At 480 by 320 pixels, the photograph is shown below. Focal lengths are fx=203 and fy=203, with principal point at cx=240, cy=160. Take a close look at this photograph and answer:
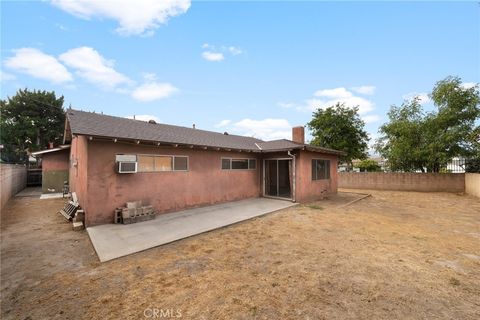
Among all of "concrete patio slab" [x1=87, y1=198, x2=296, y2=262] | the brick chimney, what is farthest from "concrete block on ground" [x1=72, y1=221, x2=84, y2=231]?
the brick chimney

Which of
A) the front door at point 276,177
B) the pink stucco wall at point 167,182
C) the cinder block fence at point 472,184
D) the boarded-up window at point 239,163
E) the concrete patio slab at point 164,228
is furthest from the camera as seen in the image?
the cinder block fence at point 472,184

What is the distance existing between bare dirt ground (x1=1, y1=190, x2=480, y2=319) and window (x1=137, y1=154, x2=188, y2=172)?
2665mm

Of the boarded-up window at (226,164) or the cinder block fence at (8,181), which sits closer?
the cinder block fence at (8,181)

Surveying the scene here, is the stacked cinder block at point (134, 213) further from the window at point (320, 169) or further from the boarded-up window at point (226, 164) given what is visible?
the window at point (320, 169)

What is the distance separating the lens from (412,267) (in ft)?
12.2

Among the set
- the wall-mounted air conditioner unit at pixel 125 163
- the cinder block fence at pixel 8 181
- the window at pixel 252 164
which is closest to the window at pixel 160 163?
the wall-mounted air conditioner unit at pixel 125 163

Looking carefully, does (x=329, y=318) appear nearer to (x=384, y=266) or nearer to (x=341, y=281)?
(x=341, y=281)

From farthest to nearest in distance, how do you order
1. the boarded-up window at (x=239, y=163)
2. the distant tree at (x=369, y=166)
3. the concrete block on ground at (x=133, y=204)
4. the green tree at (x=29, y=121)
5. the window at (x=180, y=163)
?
1. the green tree at (x=29, y=121)
2. the distant tree at (x=369, y=166)
3. the boarded-up window at (x=239, y=163)
4. the window at (x=180, y=163)
5. the concrete block on ground at (x=133, y=204)

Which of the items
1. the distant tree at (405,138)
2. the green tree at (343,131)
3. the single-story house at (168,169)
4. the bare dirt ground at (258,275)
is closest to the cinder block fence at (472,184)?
the distant tree at (405,138)

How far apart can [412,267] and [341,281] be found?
1.59 metres

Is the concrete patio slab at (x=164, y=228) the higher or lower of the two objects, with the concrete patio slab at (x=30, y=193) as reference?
lower

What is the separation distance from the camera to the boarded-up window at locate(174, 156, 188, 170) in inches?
316

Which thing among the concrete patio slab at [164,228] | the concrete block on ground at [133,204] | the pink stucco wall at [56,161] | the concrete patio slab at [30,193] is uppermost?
the pink stucco wall at [56,161]

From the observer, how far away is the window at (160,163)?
717 cm
